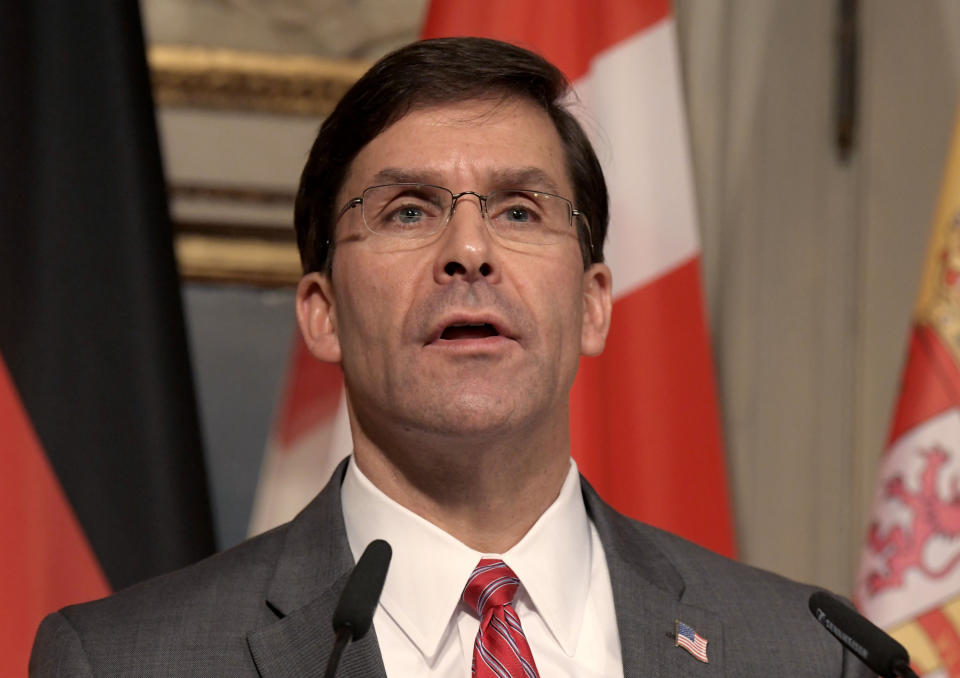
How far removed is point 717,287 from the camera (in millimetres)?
3342

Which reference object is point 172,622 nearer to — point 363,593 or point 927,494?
point 363,593

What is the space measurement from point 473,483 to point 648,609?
32cm

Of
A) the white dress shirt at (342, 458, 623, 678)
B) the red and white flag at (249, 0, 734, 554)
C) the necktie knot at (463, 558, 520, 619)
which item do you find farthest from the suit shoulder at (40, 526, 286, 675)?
the red and white flag at (249, 0, 734, 554)

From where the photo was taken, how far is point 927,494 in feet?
8.23

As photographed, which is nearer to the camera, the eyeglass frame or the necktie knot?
the necktie knot

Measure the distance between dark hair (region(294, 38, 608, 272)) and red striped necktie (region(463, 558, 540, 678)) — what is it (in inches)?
23.2

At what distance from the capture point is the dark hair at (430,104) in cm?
197

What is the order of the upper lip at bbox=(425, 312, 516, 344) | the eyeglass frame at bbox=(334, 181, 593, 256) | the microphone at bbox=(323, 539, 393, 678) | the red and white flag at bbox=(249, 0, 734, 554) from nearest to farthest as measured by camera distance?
the microphone at bbox=(323, 539, 393, 678)
the upper lip at bbox=(425, 312, 516, 344)
the eyeglass frame at bbox=(334, 181, 593, 256)
the red and white flag at bbox=(249, 0, 734, 554)

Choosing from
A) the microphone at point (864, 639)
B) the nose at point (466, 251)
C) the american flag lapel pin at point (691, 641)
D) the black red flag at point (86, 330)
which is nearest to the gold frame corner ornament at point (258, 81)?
the black red flag at point (86, 330)

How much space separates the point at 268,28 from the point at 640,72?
114cm

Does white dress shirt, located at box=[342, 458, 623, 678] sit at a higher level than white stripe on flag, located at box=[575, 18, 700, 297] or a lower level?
lower

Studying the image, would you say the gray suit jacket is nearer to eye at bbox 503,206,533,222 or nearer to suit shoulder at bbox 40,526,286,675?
suit shoulder at bbox 40,526,286,675

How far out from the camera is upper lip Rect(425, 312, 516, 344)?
1749 mm

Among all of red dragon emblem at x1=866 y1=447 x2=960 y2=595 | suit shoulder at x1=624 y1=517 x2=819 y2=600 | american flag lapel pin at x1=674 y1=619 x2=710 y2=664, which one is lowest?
Result: red dragon emblem at x1=866 y1=447 x2=960 y2=595
